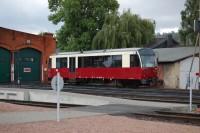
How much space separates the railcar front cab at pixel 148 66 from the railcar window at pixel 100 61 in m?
2.16

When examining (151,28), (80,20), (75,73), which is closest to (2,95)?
(75,73)

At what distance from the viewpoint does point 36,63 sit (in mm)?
60750

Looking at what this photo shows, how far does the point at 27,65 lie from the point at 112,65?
65.4ft

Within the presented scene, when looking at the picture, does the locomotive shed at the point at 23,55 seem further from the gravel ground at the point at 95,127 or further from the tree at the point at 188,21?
the gravel ground at the point at 95,127

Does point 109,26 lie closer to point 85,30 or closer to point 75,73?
point 85,30

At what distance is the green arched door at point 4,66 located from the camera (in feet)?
184

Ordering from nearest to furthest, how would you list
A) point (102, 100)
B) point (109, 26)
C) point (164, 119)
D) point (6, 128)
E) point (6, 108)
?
point (6, 128)
point (164, 119)
point (6, 108)
point (102, 100)
point (109, 26)

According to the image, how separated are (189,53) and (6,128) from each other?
37.1m

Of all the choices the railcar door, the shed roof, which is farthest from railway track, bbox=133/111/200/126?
the shed roof

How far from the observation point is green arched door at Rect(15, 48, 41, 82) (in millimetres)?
58188

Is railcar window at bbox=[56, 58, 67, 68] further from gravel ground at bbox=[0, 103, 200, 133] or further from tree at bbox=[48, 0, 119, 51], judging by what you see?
gravel ground at bbox=[0, 103, 200, 133]

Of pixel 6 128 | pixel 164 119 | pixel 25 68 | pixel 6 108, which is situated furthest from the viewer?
pixel 25 68

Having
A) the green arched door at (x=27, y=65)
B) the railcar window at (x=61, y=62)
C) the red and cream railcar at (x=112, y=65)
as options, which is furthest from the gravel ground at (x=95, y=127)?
the green arched door at (x=27, y=65)

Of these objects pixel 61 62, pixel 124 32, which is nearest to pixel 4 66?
pixel 61 62
